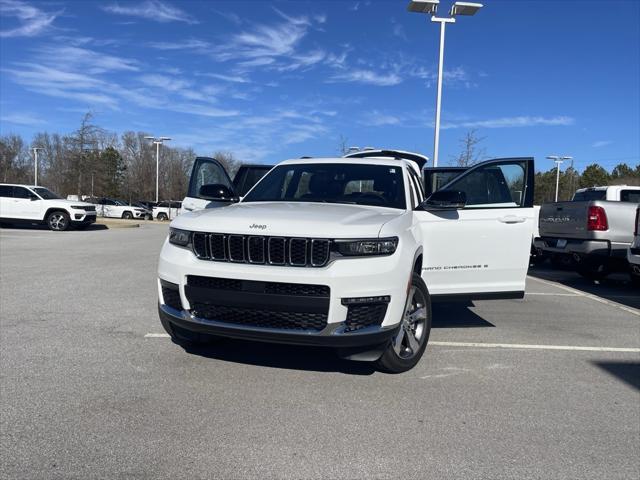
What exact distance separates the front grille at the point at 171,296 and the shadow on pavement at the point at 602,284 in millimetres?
7173

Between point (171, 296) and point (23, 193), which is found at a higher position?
point (23, 193)

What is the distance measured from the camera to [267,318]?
11.9ft

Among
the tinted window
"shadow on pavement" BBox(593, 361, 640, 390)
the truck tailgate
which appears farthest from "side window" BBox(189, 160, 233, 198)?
the tinted window

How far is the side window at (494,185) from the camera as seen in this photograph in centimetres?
506

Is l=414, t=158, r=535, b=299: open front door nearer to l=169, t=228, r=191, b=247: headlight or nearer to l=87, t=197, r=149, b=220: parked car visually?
l=169, t=228, r=191, b=247: headlight

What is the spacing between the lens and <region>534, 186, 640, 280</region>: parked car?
9.22 meters

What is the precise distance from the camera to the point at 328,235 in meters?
3.58

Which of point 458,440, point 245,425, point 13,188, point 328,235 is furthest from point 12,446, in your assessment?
point 13,188

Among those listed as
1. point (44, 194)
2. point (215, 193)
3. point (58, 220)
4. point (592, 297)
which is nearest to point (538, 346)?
point (215, 193)

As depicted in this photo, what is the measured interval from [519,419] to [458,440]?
2.05 ft

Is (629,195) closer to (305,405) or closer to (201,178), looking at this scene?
(201,178)

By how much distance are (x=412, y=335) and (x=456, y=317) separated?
8.02ft

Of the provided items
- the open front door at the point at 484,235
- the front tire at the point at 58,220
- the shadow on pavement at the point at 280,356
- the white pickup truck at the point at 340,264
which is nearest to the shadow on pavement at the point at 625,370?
the open front door at the point at 484,235

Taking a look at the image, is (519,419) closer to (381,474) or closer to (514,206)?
(381,474)
